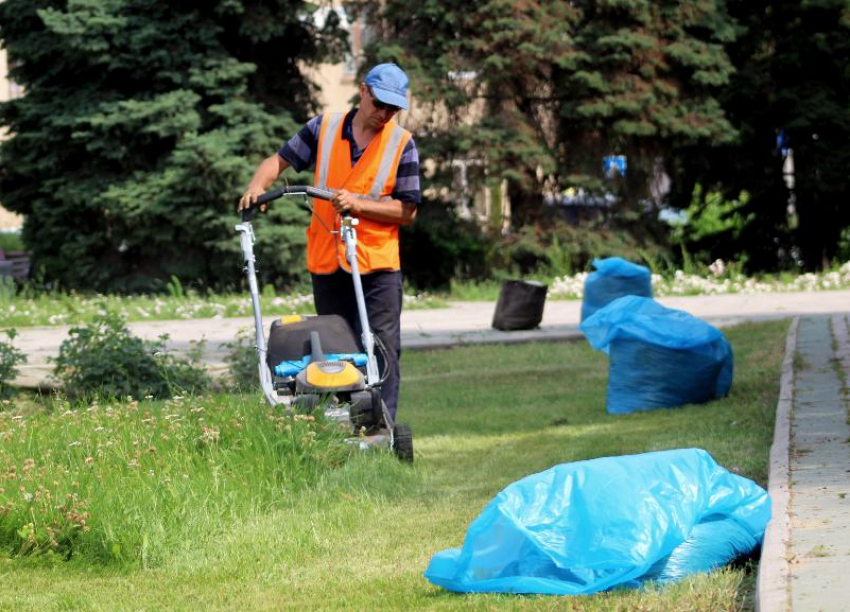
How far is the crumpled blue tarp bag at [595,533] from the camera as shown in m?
4.68

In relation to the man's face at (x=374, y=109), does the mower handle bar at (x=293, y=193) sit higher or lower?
lower

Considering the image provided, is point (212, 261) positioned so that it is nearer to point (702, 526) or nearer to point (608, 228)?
point (608, 228)

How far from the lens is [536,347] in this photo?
43.0ft

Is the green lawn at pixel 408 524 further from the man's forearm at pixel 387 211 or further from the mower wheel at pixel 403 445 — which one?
the man's forearm at pixel 387 211

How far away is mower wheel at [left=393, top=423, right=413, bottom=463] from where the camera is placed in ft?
23.8

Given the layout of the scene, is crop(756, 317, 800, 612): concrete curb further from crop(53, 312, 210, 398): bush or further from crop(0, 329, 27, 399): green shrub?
crop(0, 329, 27, 399): green shrub

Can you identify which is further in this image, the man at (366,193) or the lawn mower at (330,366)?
the man at (366,193)

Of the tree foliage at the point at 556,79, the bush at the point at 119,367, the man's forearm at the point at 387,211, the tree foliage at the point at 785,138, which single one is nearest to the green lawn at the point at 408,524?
the man's forearm at the point at 387,211

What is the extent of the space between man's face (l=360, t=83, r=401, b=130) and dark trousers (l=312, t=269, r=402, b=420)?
28.7 inches

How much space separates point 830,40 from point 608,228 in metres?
4.03

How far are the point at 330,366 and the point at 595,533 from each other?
2.49 meters

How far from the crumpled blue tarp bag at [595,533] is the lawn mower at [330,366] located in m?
2.14

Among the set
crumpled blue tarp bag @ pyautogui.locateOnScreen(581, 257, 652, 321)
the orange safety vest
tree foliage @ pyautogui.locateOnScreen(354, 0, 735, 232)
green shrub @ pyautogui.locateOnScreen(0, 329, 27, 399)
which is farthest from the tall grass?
tree foliage @ pyautogui.locateOnScreen(354, 0, 735, 232)

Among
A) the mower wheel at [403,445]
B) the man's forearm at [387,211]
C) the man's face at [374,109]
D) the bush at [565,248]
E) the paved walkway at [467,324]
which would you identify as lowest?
the paved walkway at [467,324]
